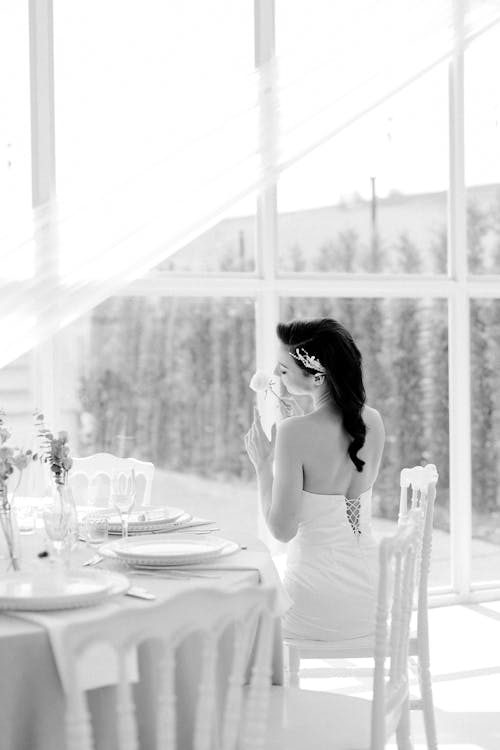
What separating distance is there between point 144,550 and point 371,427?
3.28 feet

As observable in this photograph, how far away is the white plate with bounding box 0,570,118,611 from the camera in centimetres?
182

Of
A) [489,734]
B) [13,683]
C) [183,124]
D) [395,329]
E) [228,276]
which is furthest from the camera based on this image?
[395,329]

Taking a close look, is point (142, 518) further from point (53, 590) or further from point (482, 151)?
point (482, 151)

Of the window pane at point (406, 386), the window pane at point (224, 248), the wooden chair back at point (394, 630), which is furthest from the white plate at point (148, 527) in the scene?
the window pane at point (406, 386)

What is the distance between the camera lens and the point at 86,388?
456 cm

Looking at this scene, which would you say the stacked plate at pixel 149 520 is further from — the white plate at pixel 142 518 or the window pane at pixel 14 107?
the window pane at pixel 14 107

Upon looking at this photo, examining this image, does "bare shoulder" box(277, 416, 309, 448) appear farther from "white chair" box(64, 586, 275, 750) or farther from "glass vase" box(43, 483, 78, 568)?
"white chair" box(64, 586, 275, 750)

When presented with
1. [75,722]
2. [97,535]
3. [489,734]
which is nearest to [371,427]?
[97,535]

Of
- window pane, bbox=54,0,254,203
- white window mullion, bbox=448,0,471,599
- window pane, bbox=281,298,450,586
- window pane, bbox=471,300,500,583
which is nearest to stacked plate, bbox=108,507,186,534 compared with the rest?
window pane, bbox=54,0,254,203

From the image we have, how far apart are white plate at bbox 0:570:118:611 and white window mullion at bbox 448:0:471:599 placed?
347 centimetres

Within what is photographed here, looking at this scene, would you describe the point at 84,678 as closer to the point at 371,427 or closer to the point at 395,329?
the point at 371,427

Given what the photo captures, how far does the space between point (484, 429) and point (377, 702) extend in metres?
3.51

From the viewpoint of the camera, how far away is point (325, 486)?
9.77 ft

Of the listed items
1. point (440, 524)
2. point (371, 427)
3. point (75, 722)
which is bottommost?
point (440, 524)
